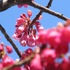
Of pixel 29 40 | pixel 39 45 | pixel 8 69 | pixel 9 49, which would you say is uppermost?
pixel 39 45

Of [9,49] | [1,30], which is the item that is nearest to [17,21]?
[1,30]

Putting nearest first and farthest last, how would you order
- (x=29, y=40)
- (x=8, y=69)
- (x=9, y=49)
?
(x=8, y=69)
(x=9, y=49)
(x=29, y=40)

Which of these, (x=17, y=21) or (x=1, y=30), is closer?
(x=1, y=30)

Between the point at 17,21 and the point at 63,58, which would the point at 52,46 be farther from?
the point at 17,21

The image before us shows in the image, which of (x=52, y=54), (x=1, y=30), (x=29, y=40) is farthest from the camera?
(x=29, y=40)

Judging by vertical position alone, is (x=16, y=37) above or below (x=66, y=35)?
below

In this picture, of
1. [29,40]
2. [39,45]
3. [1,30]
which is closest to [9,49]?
[1,30]

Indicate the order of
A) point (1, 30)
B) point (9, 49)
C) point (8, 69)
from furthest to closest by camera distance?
point (1, 30), point (9, 49), point (8, 69)

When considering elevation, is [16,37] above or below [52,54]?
below

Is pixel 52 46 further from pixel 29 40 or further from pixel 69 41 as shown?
pixel 29 40
